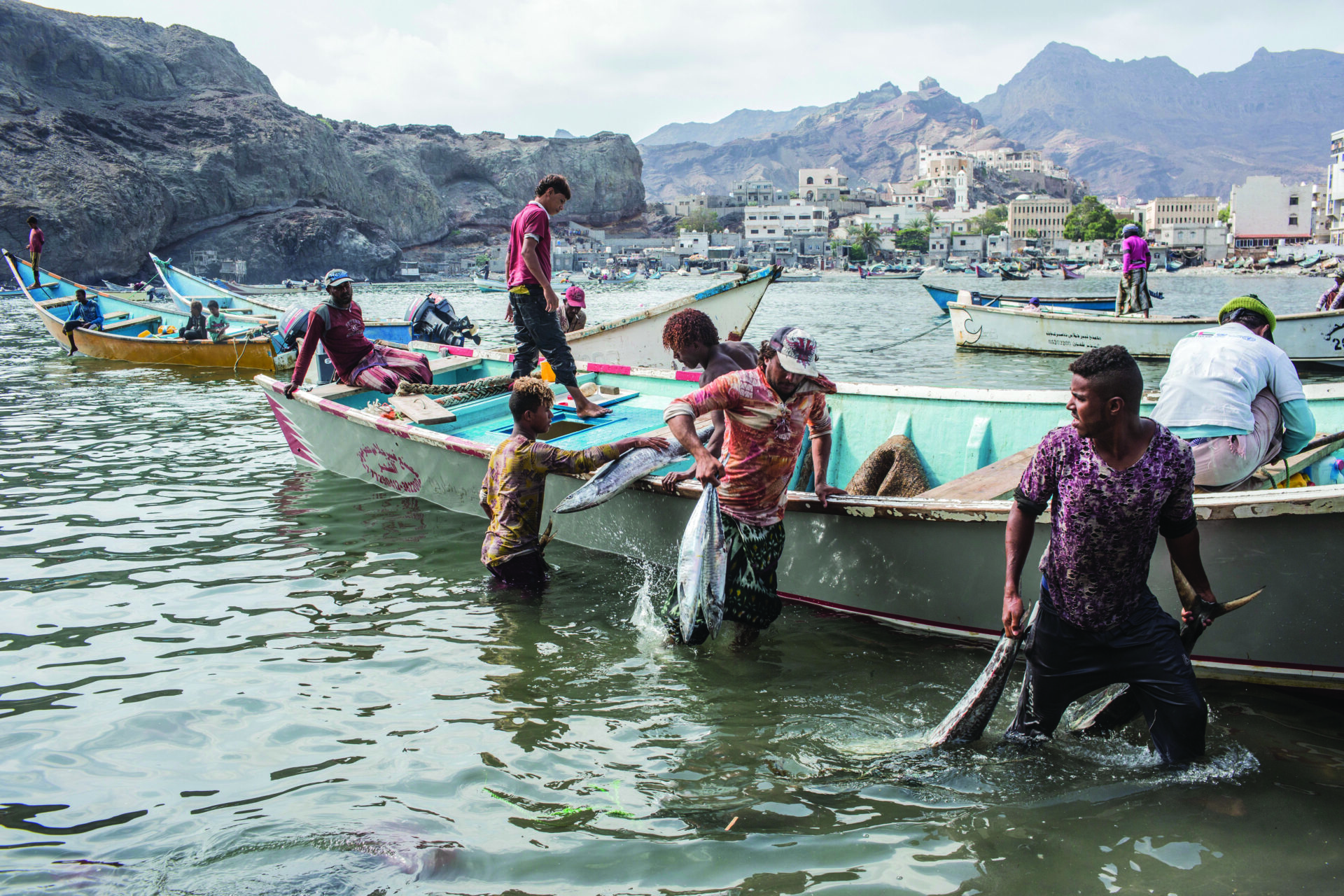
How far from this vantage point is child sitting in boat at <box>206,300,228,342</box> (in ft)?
62.9

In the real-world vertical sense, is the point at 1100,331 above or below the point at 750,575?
above

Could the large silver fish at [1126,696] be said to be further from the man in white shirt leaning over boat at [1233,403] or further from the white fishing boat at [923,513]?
the man in white shirt leaning over boat at [1233,403]

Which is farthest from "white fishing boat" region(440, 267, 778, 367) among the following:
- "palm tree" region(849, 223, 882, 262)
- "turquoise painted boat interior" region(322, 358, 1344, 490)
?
"palm tree" region(849, 223, 882, 262)

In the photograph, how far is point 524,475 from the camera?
5.48m

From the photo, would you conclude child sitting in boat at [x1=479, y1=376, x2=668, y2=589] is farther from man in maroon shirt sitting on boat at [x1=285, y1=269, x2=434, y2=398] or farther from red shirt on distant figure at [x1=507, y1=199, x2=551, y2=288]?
man in maroon shirt sitting on boat at [x1=285, y1=269, x2=434, y2=398]

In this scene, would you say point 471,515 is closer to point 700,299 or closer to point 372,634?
point 372,634

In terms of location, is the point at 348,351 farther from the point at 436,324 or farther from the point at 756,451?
the point at 756,451

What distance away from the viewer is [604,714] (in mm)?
4348

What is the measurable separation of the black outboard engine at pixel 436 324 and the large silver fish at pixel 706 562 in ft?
36.7

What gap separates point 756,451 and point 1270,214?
148037 millimetres

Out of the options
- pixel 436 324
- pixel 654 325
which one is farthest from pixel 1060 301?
pixel 436 324

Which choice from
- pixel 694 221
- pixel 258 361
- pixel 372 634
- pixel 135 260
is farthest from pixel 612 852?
pixel 694 221

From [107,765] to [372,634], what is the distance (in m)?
1.67

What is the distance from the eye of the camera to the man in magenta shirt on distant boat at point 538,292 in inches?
295
